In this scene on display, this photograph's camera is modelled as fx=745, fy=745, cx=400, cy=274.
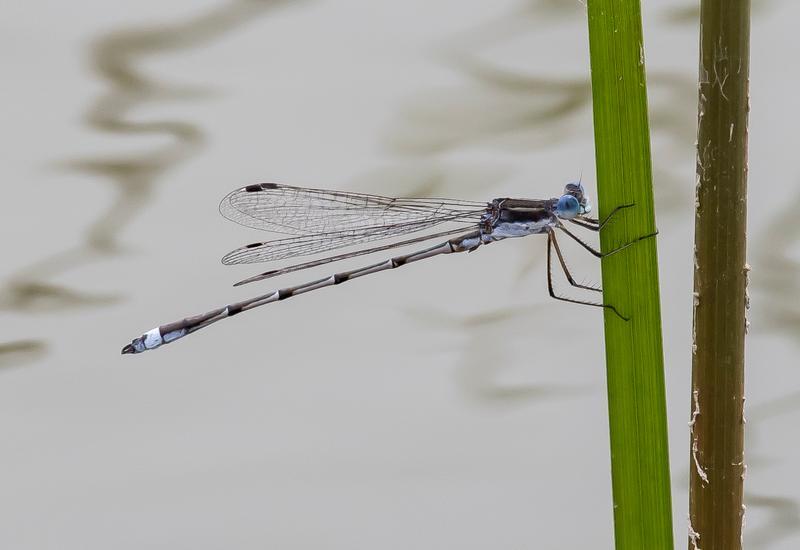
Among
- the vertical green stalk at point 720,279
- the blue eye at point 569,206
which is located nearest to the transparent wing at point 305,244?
the blue eye at point 569,206

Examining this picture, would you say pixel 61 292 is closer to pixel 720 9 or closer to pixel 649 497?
pixel 649 497

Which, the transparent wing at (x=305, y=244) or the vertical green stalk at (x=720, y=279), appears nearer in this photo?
the vertical green stalk at (x=720, y=279)

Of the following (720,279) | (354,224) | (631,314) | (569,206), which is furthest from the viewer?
(354,224)

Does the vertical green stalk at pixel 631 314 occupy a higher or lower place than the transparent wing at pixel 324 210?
lower

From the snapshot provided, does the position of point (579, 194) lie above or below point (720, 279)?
above

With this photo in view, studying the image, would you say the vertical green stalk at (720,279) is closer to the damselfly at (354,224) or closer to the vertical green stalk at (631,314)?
the vertical green stalk at (631,314)

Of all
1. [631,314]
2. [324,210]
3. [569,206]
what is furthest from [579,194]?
[324,210]

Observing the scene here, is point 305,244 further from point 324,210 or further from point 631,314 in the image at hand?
point 631,314
